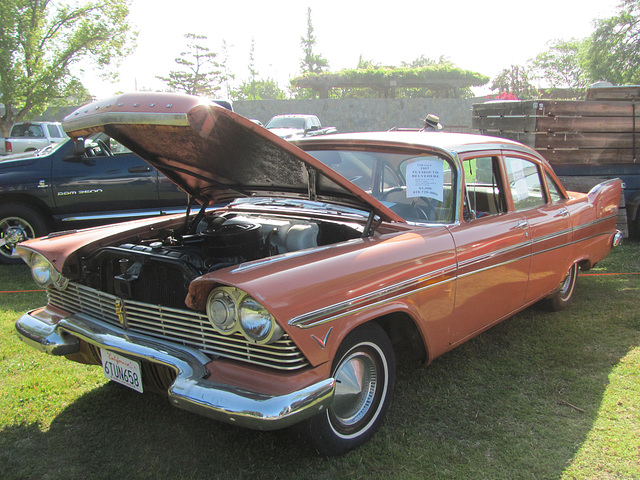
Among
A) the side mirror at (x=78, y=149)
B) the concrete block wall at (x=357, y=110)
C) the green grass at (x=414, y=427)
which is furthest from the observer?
the concrete block wall at (x=357, y=110)

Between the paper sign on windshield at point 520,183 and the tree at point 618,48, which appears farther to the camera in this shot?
the tree at point 618,48

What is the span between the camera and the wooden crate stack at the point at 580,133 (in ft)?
21.9

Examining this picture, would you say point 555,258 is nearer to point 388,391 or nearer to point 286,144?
point 388,391

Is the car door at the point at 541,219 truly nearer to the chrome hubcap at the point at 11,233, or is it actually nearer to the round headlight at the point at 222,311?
the round headlight at the point at 222,311

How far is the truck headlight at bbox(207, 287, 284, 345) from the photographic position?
2.03 meters

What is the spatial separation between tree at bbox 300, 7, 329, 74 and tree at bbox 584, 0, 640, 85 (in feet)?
176

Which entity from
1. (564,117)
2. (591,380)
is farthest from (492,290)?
(564,117)

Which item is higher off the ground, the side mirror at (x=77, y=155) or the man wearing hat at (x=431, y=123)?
the man wearing hat at (x=431, y=123)

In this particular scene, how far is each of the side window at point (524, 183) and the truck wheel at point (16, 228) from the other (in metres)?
5.21

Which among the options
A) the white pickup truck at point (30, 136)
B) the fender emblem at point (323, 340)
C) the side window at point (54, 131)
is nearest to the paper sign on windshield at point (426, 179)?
the fender emblem at point (323, 340)

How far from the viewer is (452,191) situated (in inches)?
121

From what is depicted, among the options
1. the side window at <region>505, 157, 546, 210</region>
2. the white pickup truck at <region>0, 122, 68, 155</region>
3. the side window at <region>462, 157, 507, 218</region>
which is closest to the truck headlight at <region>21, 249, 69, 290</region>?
the side window at <region>462, 157, 507, 218</region>

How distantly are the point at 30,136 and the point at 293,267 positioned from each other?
1678 cm

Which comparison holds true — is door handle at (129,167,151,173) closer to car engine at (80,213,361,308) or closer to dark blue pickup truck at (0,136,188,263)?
dark blue pickup truck at (0,136,188,263)
